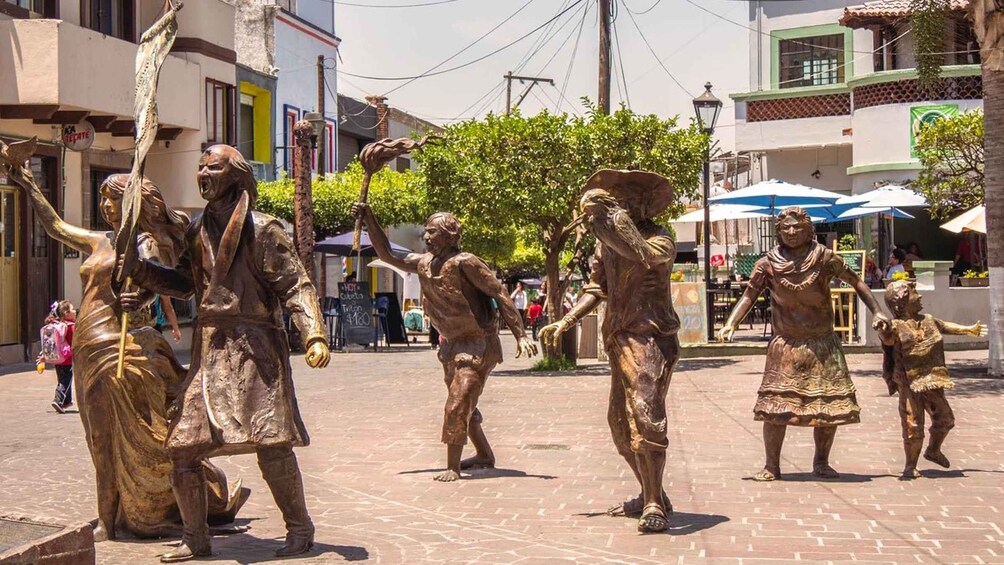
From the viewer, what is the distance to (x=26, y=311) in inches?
849

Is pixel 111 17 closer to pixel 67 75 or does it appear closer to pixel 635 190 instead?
pixel 67 75

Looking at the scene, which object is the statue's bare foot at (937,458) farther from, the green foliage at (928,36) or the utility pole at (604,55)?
the utility pole at (604,55)

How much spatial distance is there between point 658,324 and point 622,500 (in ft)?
4.57

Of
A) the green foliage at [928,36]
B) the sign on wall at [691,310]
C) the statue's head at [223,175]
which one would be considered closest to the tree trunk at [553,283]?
the sign on wall at [691,310]

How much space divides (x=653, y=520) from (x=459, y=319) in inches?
106

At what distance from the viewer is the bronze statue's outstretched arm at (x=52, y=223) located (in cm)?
730

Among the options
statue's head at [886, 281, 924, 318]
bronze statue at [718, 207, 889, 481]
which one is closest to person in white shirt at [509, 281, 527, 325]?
statue's head at [886, 281, 924, 318]

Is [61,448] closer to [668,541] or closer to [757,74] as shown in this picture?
[668,541]

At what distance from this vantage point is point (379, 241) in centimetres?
920

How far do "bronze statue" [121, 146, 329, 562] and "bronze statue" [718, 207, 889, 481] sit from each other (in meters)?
3.48

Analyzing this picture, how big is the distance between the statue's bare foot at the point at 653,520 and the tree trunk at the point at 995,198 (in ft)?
34.3

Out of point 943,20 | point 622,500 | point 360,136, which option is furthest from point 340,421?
point 360,136

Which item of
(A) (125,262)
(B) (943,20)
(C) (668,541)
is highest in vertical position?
(B) (943,20)

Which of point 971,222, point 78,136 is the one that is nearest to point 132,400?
point 78,136
